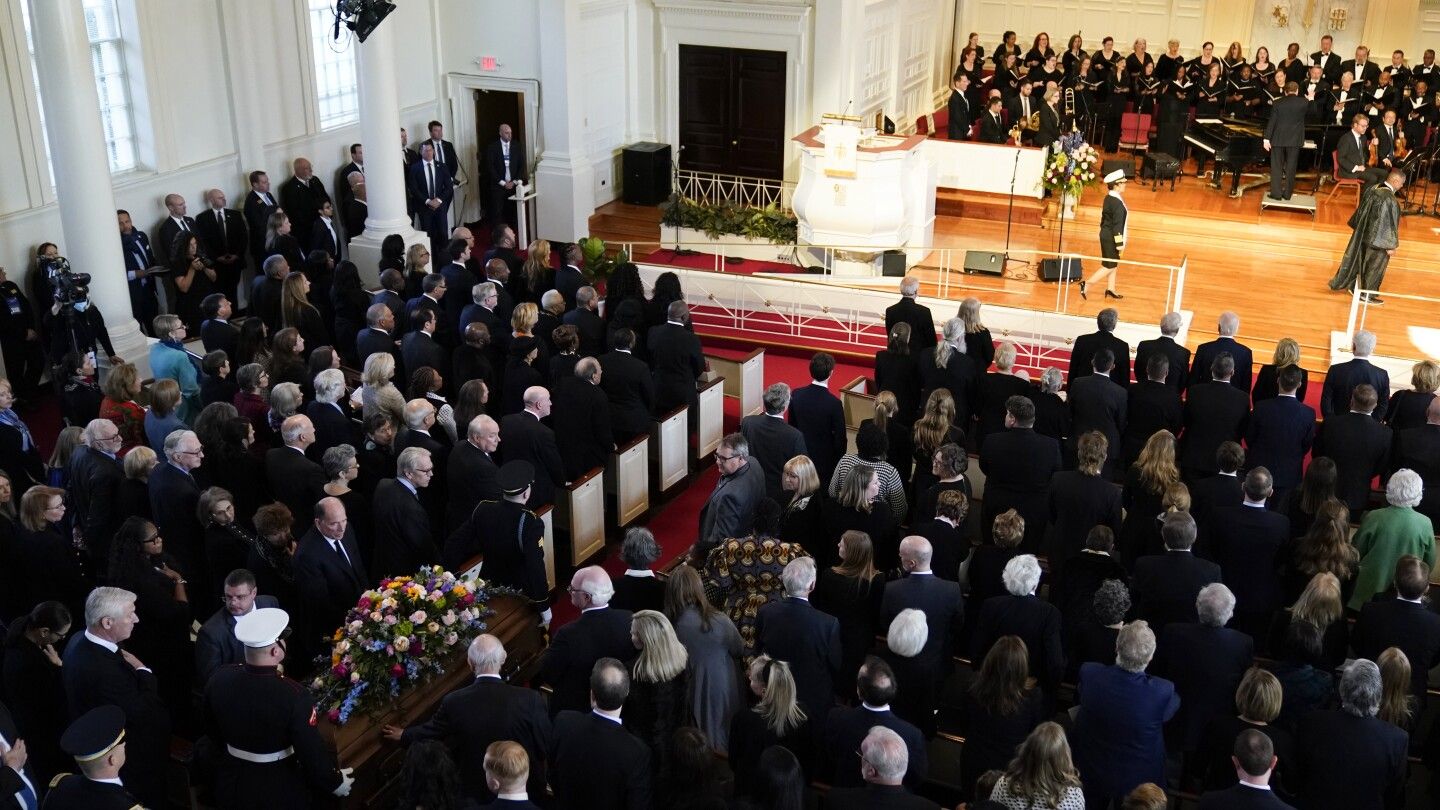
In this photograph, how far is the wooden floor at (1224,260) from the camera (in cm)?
1426

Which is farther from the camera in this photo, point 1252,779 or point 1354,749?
point 1354,749

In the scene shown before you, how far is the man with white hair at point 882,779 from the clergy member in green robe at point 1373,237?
36.1ft

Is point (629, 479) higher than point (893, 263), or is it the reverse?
point (893, 263)

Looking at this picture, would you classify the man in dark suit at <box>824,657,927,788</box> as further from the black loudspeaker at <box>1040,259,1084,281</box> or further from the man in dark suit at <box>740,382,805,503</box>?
the black loudspeaker at <box>1040,259,1084,281</box>

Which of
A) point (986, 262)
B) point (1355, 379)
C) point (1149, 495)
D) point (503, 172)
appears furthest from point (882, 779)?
point (503, 172)

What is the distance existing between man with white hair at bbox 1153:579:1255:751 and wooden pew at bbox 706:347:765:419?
5.70m

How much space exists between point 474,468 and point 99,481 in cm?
221

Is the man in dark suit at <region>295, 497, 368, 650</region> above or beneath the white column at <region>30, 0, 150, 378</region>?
beneath

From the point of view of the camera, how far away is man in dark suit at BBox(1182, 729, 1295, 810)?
5.21 metres

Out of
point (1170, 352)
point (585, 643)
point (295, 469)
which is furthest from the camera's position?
point (1170, 352)

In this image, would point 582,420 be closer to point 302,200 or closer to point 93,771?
point 93,771

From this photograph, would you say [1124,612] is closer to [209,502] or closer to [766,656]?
[766,656]

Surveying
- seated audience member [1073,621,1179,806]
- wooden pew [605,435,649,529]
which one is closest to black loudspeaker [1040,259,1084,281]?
wooden pew [605,435,649,529]

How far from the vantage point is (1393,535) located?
24.4 ft
